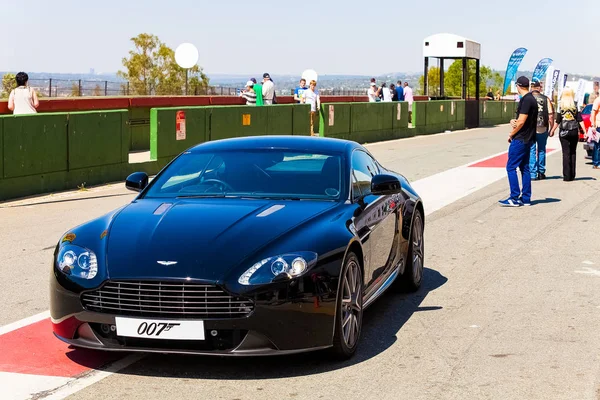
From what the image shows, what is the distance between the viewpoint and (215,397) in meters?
5.43

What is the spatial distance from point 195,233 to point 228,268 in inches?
19.0

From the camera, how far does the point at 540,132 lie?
17.9 m

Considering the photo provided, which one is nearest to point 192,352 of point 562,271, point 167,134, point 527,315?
point 527,315

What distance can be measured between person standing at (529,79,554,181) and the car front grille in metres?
11.9

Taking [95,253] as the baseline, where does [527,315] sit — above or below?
below

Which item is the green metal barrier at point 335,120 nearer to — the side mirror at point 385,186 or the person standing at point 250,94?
the person standing at point 250,94

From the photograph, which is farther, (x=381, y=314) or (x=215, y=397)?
(x=381, y=314)

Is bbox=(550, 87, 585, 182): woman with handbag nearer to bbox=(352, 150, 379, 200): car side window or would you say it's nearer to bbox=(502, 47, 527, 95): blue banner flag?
bbox=(352, 150, 379, 200): car side window

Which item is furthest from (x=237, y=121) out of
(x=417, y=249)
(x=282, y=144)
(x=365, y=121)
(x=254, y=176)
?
(x=254, y=176)

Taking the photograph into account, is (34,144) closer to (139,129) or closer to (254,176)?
(254,176)

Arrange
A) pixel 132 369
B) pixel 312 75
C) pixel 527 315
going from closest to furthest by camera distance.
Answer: pixel 132 369, pixel 527 315, pixel 312 75

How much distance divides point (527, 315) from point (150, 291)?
10.6 feet

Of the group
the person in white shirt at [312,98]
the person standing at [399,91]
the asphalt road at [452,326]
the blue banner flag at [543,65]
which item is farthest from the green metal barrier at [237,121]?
the blue banner flag at [543,65]

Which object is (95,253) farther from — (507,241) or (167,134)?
(167,134)
